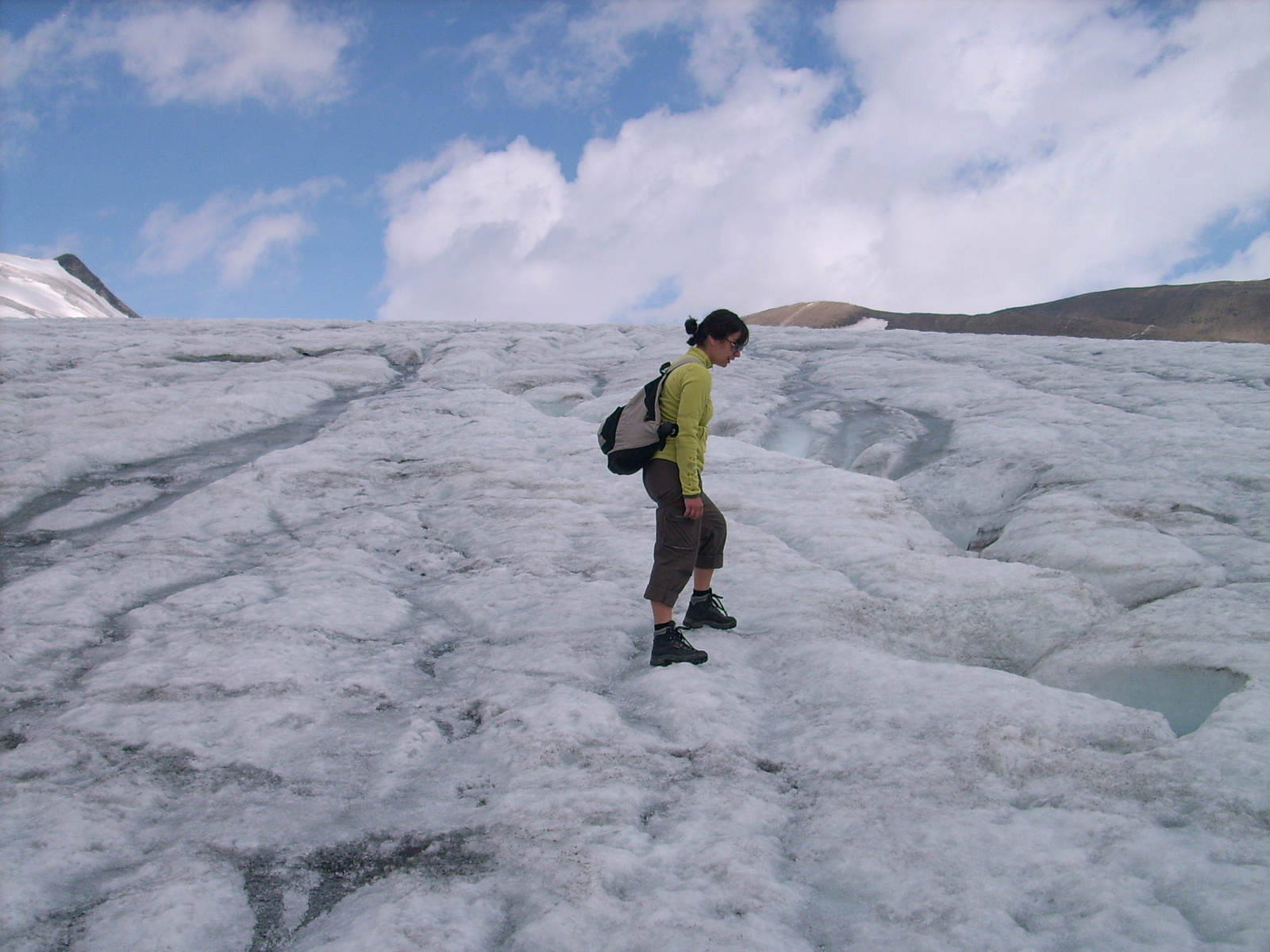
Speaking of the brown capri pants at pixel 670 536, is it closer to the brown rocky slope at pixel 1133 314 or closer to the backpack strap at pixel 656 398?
the backpack strap at pixel 656 398

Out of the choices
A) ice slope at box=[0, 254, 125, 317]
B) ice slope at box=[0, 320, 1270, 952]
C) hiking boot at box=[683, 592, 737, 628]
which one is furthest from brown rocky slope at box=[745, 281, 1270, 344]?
hiking boot at box=[683, 592, 737, 628]

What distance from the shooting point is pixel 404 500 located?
30.6ft

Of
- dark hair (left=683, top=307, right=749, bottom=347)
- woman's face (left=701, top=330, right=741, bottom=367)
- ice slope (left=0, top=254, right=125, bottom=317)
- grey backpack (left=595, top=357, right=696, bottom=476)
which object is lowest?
grey backpack (left=595, top=357, right=696, bottom=476)

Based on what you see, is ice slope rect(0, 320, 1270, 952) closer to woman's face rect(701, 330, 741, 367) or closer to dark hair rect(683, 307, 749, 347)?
woman's face rect(701, 330, 741, 367)

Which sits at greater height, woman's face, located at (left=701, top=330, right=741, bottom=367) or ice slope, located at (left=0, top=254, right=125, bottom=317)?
ice slope, located at (left=0, top=254, right=125, bottom=317)

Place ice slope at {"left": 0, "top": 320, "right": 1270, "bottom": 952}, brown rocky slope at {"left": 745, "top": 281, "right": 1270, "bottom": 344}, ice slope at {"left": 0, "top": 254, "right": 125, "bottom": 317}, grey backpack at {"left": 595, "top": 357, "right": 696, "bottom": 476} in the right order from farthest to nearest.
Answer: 1. brown rocky slope at {"left": 745, "top": 281, "right": 1270, "bottom": 344}
2. ice slope at {"left": 0, "top": 254, "right": 125, "bottom": 317}
3. grey backpack at {"left": 595, "top": 357, "right": 696, "bottom": 476}
4. ice slope at {"left": 0, "top": 320, "right": 1270, "bottom": 952}

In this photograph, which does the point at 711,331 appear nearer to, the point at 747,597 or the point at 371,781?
the point at 747,597

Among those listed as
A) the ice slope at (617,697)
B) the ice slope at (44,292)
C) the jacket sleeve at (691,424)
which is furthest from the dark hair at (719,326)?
the ice slope at (44,292)

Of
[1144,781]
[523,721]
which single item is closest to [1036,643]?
[1144,781]

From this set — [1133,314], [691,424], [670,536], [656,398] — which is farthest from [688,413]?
[1133,314]

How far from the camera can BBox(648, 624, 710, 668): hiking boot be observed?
5.32 m

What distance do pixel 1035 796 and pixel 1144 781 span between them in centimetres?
54

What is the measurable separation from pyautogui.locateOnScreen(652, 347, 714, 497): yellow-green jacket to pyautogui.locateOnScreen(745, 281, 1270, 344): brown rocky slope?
93474 millimetres

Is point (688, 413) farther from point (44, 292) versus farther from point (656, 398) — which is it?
point (44, 292)
